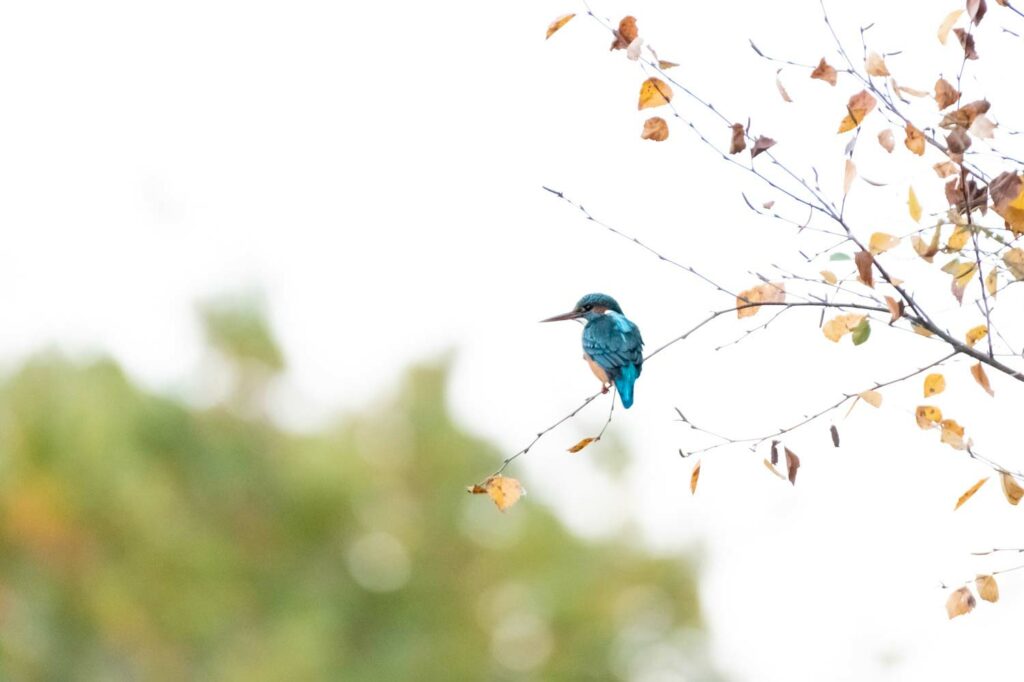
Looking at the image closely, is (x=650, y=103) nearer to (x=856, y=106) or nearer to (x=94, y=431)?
(x=856, y=106)

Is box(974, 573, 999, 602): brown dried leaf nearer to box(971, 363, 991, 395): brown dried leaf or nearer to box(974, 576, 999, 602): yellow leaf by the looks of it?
box(974, 576, 999, 602): yellow leaf

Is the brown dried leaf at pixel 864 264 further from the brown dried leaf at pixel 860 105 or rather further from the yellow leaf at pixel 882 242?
the brown dried leaf at pixel 860 105

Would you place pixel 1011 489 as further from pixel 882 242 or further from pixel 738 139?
pixel 738 139

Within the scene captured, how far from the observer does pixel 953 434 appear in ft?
10.6

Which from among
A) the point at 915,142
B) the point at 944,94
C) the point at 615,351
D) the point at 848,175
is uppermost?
the point at 615,351

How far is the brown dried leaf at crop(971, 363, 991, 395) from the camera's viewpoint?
3143 mm

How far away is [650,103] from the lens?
3.37 meters

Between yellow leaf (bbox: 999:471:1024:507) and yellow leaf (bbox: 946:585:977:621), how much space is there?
0.77 ft

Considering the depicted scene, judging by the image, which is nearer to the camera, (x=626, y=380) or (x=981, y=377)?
(x=981, y=377)

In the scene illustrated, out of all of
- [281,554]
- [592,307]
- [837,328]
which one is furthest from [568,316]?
[281,554]

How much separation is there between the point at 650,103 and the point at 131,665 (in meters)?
15.9

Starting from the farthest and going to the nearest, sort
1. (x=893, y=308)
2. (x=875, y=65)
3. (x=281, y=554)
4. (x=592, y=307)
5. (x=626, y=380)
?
1. (x=281, y=554)
2. (x=592, y=307)
3. (x=626, y=380)
4. (x=875, y=65)
5. (x=893, y=308)

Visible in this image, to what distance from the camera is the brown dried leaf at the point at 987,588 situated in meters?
3.30

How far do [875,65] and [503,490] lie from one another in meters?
1.34
